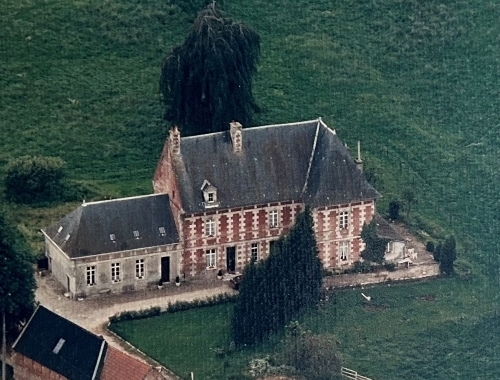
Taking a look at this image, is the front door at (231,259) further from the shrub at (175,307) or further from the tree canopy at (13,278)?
the tree canopy at (13,278)

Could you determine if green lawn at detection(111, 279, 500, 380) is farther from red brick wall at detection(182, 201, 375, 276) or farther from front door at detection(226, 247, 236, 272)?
front door at detection(226, 247, 236, 272)

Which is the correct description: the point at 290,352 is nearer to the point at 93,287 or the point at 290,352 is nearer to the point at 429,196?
the point at 93,287

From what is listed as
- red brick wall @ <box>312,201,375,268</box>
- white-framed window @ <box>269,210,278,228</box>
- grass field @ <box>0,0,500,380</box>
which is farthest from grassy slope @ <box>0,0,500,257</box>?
white-framed window @ <box>269,210,278,228</box>

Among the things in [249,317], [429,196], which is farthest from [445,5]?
[249,317]

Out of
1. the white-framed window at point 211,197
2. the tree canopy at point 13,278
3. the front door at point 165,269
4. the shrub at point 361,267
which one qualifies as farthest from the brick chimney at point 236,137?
the tree canopy at point 13,278

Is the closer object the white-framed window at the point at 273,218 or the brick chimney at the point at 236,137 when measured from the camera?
the brick chimney at the point at 236,137
